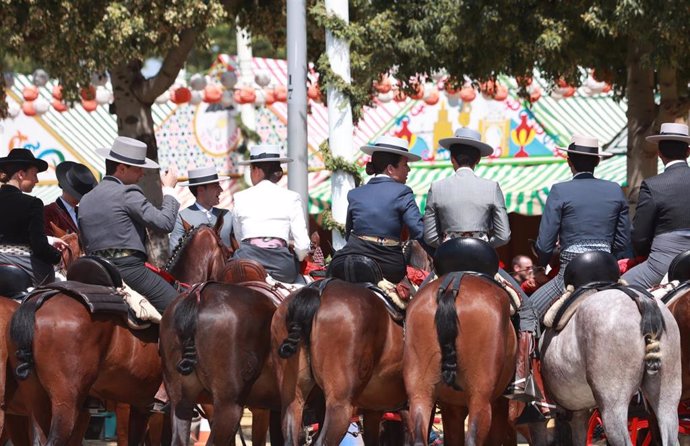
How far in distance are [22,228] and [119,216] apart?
96 centimetres

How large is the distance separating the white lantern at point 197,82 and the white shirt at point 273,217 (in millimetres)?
13126

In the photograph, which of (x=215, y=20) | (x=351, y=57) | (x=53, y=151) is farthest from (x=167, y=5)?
(x=53, y=151)

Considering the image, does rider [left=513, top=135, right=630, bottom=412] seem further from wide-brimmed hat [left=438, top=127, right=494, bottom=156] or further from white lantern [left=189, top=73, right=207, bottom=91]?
white lantern [left=189, top=73, right=207, bottom=91]

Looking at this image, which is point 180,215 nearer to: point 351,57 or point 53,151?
point 351,57

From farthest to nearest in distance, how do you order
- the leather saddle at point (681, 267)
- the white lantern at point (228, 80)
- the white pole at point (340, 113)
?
the white lantern at point (228, 80)
the white pole at point (340, 113)
the leather saddle at point (681, 267)

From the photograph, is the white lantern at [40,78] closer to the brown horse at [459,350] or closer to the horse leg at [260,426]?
the horse leg at [260,426]

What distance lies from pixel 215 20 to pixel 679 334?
8969 mm

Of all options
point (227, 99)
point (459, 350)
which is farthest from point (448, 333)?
point (227, 99)

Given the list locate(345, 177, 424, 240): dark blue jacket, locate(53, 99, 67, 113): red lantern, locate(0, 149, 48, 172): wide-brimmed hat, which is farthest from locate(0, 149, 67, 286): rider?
locate(53, 99, 67, 113): red lantern

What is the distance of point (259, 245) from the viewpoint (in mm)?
10992

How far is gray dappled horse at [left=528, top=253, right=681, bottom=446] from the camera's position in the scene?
8859 millimetres

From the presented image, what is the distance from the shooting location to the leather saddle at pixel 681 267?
998 cm

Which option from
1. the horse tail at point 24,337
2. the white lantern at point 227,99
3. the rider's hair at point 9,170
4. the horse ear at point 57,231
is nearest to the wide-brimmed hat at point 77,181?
the horse ear at point 57,231

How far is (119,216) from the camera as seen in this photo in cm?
1038
